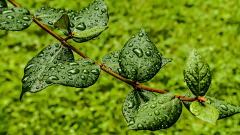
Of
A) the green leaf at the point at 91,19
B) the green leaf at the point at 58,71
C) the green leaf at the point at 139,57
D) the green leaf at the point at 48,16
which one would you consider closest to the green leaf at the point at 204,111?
the green leaf at the point at 139,57

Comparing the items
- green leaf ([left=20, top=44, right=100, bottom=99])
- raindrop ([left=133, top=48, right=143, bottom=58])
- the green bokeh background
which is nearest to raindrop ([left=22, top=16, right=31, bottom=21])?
green leaf ([left=20, top=44, right=100, bottom=99])

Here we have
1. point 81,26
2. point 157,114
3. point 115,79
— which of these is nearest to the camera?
point 157,114

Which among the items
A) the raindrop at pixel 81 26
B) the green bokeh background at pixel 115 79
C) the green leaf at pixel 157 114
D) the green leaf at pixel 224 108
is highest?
the raindrop at pixel 81 26

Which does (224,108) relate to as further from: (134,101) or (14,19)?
(14,19)

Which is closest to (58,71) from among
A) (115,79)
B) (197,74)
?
(197,74)

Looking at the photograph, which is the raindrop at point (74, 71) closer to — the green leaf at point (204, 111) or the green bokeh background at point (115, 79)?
the green leaf at point (204, 111)
